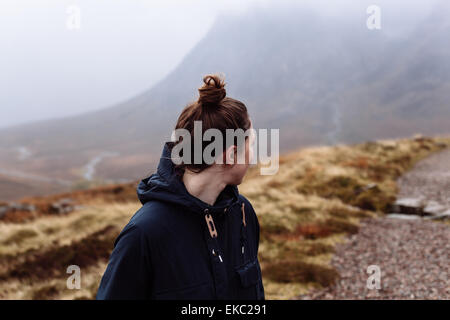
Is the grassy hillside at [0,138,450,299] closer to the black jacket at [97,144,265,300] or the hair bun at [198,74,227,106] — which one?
the black jacket at [97,144,265,300]

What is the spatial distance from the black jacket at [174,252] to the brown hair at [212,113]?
217 mm

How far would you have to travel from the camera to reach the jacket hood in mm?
2053

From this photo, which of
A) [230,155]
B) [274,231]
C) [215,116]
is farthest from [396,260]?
[215,116]

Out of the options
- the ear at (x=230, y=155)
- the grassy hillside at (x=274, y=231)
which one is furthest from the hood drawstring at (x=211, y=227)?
the grassy hillside at (x=274, y=231)

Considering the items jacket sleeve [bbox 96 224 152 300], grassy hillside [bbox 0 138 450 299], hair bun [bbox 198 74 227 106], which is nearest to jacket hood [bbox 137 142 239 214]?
jacket sleeve [bbox 96 224 152 300]

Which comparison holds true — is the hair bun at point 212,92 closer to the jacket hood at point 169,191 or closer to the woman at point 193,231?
the woman at point 193,231

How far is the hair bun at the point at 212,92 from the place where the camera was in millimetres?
2115

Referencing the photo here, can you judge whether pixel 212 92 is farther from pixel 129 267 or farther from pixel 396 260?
pixel 396 260

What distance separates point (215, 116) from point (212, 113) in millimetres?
26

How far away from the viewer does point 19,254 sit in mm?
10344
